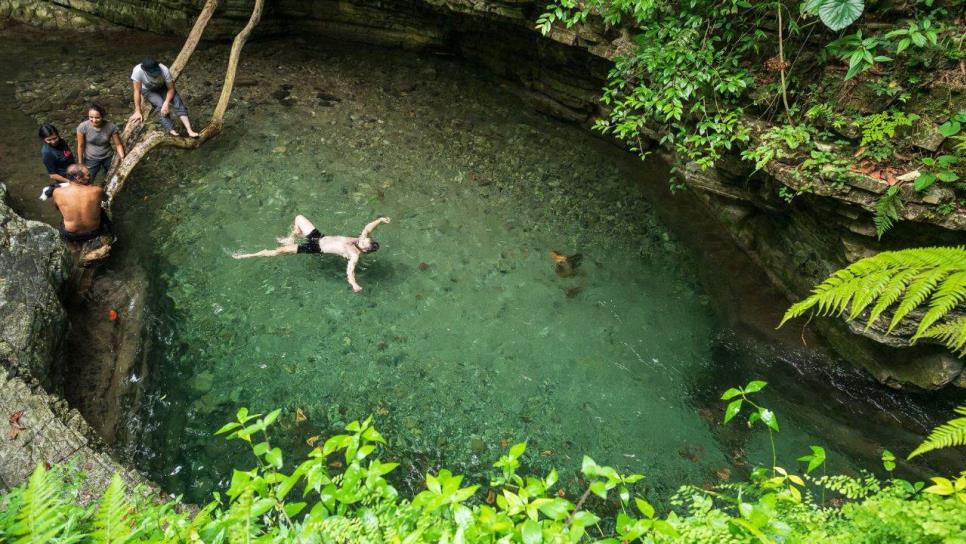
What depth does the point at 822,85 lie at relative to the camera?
204 inches

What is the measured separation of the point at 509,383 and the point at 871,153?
4.37m

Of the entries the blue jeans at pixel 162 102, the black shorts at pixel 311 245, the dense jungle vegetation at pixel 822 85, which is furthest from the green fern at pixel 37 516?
the blue jeans at pixel 162 102

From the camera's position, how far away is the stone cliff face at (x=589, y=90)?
5.17 meters

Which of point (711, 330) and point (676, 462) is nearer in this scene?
point (676, 462)

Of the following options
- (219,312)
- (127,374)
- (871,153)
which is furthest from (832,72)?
(127,374)

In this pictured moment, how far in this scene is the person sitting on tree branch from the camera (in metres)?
7.78

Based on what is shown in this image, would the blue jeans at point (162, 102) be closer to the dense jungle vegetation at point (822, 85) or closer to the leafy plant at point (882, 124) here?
the dense jungle vegetation at point (822, 85)

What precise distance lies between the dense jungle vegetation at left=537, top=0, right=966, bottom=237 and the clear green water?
2.30 m

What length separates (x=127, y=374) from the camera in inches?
231

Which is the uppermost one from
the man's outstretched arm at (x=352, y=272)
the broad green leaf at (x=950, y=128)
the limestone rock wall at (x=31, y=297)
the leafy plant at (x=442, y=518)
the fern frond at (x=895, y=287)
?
the broad green leaf at (x=950, y=128)

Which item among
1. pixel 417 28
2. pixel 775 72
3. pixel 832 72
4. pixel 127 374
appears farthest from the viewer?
pixel 417 28

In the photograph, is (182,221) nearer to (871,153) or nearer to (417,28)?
(417,28)

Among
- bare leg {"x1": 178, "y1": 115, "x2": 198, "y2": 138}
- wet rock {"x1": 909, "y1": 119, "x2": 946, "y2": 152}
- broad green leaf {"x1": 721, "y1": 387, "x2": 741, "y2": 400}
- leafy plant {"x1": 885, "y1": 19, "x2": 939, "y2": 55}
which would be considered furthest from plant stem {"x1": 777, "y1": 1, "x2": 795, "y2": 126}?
bare leg {"x1": 178, "y1": 115, "x2": 198, "y2": 138}

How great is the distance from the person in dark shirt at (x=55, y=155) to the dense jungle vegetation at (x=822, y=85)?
6869 millimetres
